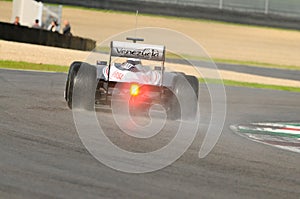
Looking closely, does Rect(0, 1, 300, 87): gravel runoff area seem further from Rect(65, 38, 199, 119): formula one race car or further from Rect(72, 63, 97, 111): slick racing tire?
Rect(72, 63, 97, 111): slick racing tire

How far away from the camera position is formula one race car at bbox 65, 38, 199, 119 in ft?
40.6

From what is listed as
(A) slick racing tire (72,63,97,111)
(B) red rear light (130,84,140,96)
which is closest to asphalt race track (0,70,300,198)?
(A) slick racing tire (72,63,97,111)

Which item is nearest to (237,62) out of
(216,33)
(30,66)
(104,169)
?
(216,33)

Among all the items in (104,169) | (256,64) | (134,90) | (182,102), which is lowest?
(104,169)

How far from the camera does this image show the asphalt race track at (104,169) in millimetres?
6594

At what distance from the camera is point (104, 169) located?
7531mm

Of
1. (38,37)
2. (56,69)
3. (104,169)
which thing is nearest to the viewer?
(104,169)

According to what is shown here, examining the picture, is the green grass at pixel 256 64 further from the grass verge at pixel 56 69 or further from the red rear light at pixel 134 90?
the red rear light at pixel 134 90

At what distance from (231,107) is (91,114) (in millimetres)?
5223

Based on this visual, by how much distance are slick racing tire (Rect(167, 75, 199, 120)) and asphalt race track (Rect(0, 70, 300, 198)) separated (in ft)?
2.03

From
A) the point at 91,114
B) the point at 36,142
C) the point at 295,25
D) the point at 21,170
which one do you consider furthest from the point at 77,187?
the point at 295,25

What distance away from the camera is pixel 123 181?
7.02 m

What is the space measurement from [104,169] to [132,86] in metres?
4.92

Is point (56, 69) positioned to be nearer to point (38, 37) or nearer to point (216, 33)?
point (38, 37)
